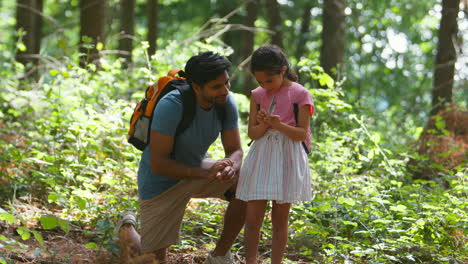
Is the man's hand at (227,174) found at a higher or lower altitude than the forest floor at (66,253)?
higher

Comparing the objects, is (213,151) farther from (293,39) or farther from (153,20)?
(293,39)

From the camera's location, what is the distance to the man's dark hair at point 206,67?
394 cm

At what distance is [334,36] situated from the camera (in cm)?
986

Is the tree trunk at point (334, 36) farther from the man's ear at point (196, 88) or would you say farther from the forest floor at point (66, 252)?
the man's ear at point (196, 88)

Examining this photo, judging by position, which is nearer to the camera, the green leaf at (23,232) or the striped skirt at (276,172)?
the green leaf at (23,232)

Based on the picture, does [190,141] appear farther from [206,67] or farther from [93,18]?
[93,18]

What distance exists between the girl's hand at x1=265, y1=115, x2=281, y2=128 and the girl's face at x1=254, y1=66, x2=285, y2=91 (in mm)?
244

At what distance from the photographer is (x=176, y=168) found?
13.2 feet

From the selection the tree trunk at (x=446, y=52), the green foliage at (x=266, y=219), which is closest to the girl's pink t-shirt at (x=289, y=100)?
the green foliage at (x=266, y=219)

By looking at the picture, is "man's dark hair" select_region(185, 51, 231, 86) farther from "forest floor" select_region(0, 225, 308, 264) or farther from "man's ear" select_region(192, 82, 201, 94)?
"forest floor" select_region(0, 225, 308, 264)

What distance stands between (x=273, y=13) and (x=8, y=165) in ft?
29.3

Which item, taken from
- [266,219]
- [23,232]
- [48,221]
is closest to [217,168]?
[48,221]

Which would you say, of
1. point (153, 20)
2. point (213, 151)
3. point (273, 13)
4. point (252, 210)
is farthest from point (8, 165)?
point (273, 13)

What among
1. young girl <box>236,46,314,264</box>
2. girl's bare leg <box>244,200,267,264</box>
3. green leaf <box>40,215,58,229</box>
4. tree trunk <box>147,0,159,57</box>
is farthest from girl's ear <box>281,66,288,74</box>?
tree trunk <box>147,0,159,57</box>
